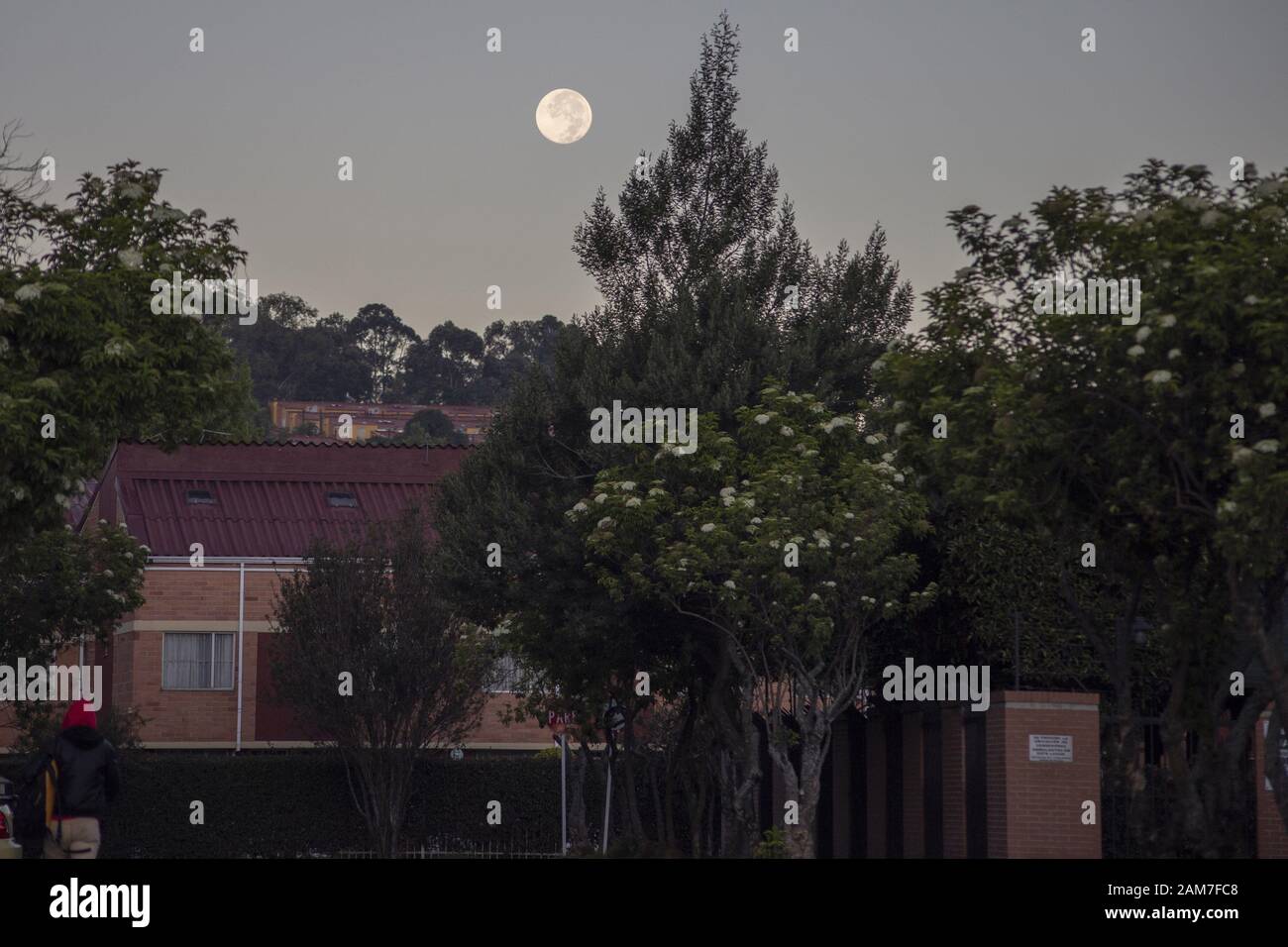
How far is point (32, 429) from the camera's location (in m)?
17.2

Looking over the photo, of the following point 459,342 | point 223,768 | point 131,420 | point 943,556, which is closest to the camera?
point 131,420

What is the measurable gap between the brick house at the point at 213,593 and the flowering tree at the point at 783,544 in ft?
53.6

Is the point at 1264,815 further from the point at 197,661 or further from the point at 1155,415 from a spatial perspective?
the point at 197,661

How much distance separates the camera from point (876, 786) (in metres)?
24.3

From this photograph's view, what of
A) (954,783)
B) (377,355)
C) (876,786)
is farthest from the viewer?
(377,355)

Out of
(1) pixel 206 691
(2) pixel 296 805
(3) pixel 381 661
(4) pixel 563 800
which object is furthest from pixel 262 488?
(4) pixel 563 800

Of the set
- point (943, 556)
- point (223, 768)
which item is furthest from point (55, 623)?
point (943, 556)

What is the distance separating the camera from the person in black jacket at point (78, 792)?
616 inches

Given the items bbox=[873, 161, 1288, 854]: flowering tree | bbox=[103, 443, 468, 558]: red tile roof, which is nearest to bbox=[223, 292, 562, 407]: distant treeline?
bbox=[103, 443, 468, 558]: red tile roof

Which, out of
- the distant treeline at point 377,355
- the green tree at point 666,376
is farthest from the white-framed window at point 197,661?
the distant treeline at point 377,355

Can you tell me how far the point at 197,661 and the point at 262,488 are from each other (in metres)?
5.84

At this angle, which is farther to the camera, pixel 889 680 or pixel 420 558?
pixel 420 558
